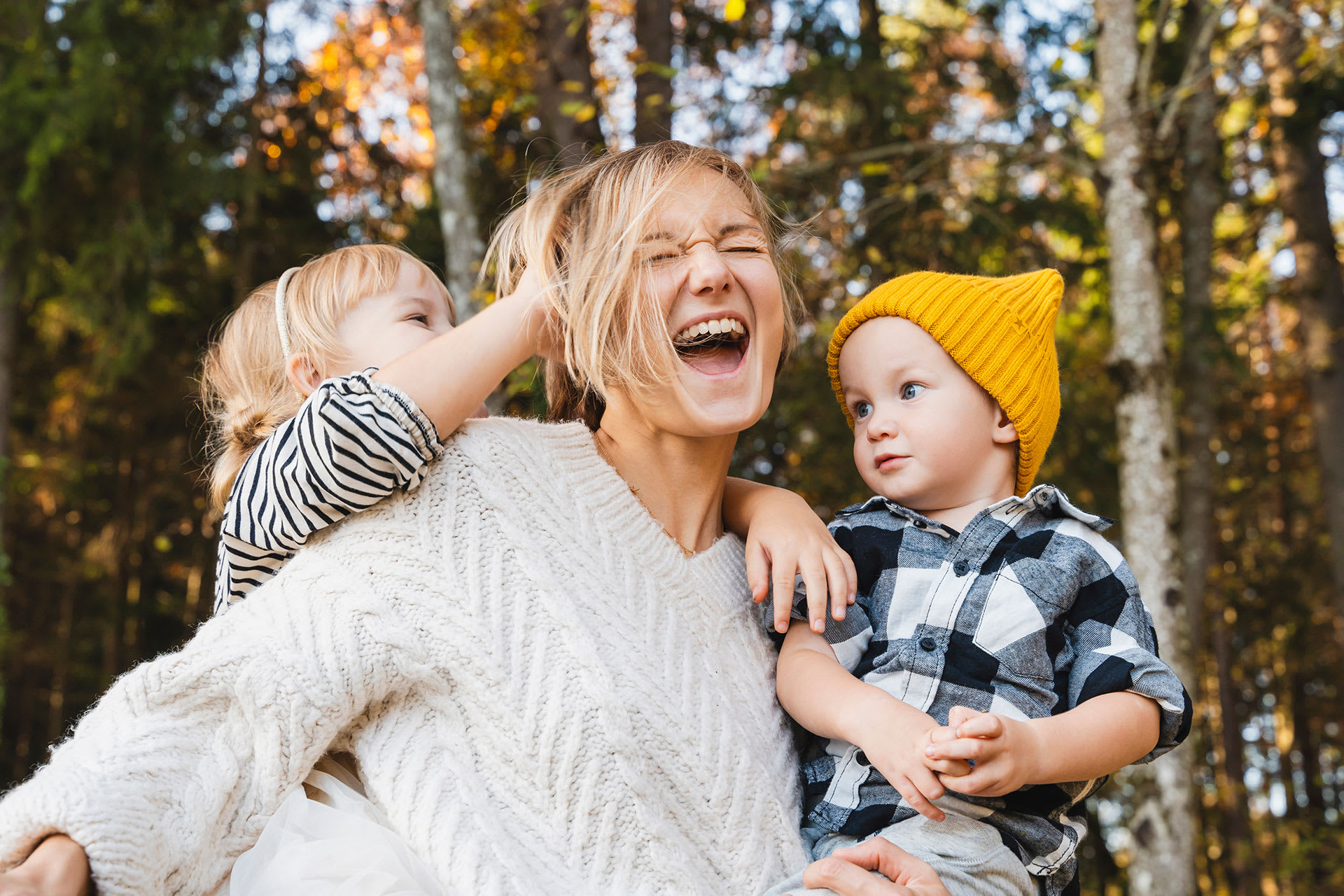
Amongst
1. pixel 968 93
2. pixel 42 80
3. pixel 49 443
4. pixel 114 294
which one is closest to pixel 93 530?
pixel 49 443

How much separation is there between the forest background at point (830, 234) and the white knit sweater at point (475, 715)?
2.79 m

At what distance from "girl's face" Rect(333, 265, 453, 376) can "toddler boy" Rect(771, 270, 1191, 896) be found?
78cm

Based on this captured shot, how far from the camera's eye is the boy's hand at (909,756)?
135 cm

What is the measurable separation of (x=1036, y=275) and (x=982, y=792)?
43.2 inches

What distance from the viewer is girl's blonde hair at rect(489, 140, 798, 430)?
168 cm

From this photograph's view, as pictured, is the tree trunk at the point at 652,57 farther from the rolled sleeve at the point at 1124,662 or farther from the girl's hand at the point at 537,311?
the rolled sleeve at the point at 1124,662

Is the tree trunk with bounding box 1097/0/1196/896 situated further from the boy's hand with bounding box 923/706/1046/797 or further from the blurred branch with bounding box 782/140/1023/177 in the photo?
the boy's hand with bounding box 923/706/1046/797

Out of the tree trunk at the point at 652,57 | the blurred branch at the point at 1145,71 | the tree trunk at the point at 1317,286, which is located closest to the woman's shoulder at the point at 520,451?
the blurred branch at the point at 1145,71

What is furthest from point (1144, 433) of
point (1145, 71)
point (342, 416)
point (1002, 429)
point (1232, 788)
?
point (1232, 788)

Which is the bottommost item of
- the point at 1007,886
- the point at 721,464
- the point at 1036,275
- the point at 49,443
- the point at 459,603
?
the point at 49,443

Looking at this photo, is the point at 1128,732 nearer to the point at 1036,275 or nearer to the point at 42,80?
the point at 1036,275

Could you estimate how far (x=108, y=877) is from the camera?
45.2 inches

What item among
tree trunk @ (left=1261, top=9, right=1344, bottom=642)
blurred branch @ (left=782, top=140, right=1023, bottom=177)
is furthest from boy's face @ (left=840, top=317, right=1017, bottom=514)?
tree trunk @ (left=1261, top=9, right=1344, bottom=642)

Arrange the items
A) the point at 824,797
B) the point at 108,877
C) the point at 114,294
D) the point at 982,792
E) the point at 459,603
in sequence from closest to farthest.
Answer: the point at 108,877 < the point at 982,792 < the point at 459,603 < the point at 824,797 < the point at 114,294
